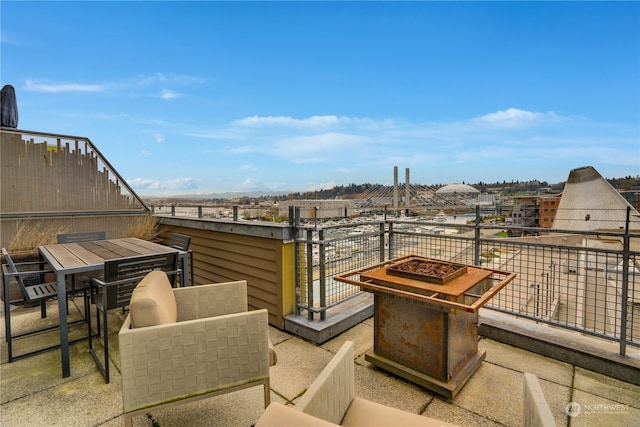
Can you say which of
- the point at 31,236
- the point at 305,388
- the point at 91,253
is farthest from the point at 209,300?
the point at 31,236

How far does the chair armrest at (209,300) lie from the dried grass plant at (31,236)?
3960mm

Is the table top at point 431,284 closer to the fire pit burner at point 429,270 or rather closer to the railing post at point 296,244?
the fire pit burner at point 429,270

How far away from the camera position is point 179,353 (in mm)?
1646

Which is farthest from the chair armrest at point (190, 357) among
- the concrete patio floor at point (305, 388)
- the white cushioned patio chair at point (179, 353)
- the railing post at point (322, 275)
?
the railing post at point (322, 275)

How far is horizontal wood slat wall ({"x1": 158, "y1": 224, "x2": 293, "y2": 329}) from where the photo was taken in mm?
3180

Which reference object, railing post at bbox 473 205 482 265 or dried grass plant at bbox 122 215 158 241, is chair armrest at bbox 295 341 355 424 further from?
dried grass plant at bbox 122 215 158 241

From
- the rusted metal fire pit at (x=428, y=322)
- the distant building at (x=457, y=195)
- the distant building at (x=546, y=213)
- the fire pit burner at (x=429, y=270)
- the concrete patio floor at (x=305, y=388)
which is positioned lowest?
the concrete patio floor at (x=305, y=388)

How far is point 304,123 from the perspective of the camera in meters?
14.6

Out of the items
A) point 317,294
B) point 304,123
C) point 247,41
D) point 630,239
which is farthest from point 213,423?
point 304,123

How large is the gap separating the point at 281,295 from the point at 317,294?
0.37m

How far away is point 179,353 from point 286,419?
1106mm

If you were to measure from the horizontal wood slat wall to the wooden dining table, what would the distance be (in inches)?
23.7

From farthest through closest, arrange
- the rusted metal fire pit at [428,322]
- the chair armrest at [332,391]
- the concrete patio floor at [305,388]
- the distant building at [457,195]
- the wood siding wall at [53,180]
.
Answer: the distant building at [457,195], the wood siding wall at [53,180], the rusted metal fire pit at [428,322], the concrete patio floor at [305,388], the chair armrest at [332,391]

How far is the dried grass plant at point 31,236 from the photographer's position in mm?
4518
